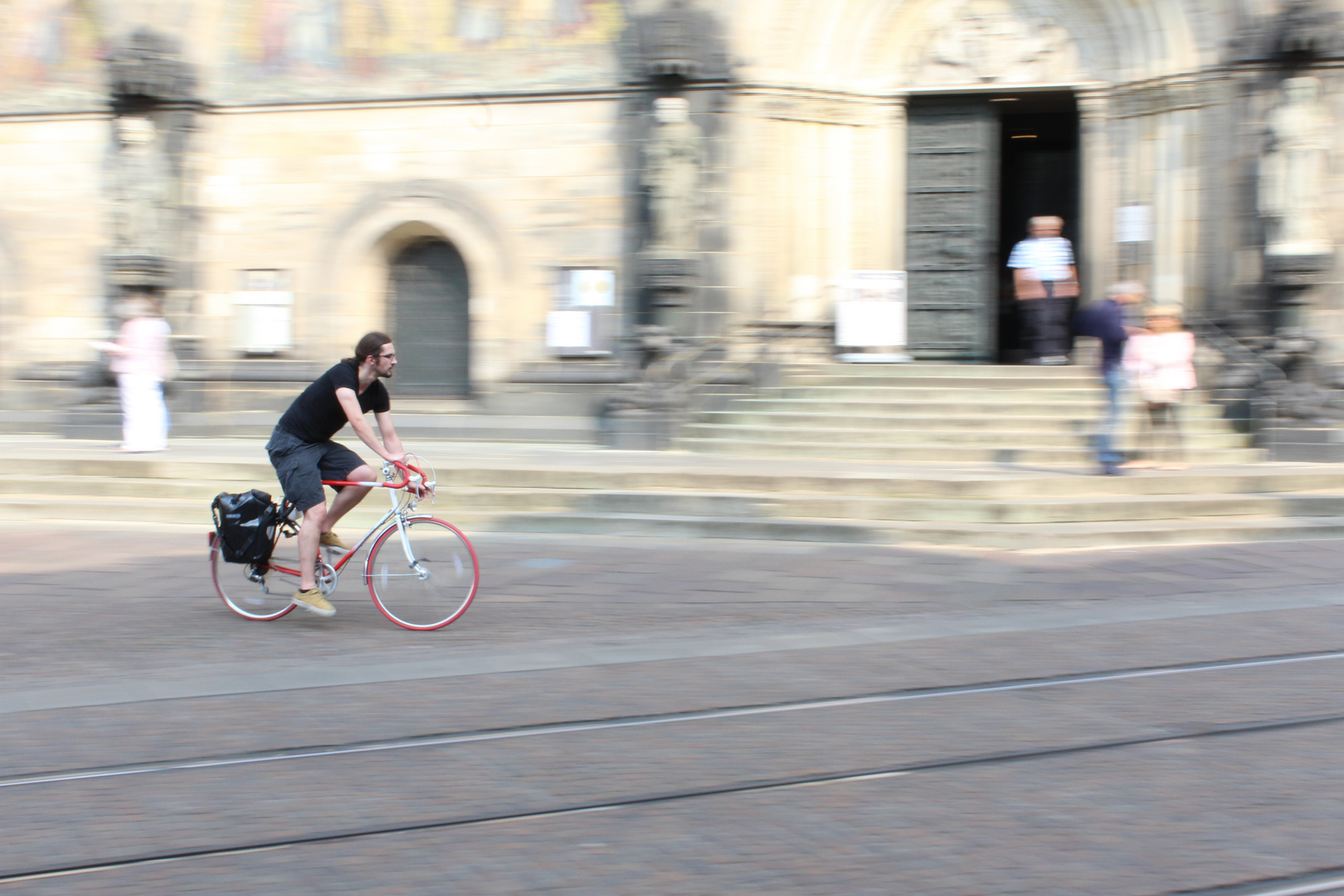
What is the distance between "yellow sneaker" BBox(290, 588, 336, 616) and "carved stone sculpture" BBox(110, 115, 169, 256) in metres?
10.8

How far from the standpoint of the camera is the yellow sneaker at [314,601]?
7.04 metres

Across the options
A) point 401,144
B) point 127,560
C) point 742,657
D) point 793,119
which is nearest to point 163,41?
point 401,144

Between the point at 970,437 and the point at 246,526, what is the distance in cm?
796

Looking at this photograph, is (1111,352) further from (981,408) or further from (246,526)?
(246,526)

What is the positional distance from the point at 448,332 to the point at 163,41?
17.2ft

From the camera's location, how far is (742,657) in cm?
621

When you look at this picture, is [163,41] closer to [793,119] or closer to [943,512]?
[793,119]

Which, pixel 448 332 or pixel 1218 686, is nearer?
pixel 1218 686

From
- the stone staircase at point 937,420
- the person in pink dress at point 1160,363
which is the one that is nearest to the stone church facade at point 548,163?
the stone staircase at point 937,420

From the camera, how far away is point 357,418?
674 cm

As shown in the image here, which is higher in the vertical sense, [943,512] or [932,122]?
[932,122]

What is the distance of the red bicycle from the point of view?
6.97 m

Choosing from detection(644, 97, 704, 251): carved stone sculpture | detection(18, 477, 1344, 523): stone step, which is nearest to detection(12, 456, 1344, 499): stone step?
detection(18, 477, 1344, 523): stone step

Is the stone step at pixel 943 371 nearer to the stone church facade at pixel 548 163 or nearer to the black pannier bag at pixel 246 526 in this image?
the stone church facade at pixel 548 163
